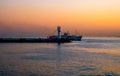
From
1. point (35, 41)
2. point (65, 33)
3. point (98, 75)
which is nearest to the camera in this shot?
point (98, 75)

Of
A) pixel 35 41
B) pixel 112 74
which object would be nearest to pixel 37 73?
pixel 112 74

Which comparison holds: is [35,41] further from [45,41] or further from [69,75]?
[69,75]

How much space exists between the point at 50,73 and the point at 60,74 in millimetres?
993

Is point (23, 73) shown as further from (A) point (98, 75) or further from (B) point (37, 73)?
(A) point (98, 75)

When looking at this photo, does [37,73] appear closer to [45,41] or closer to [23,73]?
[23,73]

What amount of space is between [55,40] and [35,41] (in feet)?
26.3

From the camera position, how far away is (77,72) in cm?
2291

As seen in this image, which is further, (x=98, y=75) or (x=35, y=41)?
(x=35, y=41)

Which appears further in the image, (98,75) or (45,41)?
(45,41)

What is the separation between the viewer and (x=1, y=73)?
2212cm

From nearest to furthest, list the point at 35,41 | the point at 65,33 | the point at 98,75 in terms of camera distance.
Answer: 1. the point at 98,75
2. the point at 35,41
3. the point at 65,33

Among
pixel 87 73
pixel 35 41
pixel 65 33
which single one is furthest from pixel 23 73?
pixel 65 33

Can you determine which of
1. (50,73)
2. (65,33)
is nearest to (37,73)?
(50,73)

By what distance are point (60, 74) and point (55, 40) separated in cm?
7922
